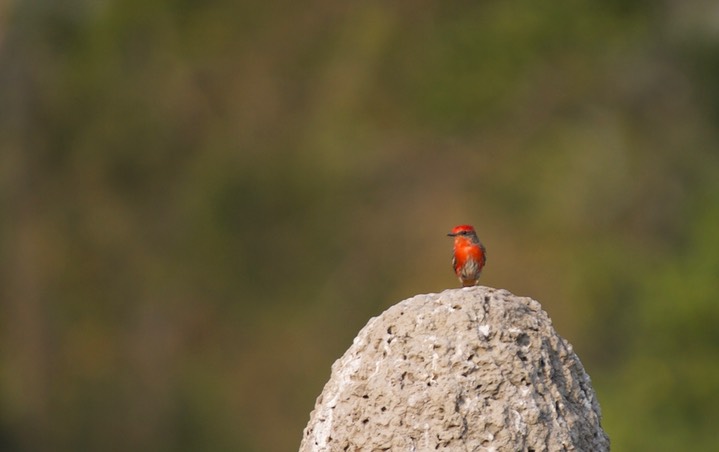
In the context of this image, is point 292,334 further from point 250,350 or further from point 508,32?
point 508,32

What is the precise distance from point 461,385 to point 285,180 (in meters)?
24.7

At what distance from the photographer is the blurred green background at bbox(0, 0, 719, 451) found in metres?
29.3

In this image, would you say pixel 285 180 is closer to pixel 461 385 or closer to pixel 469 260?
pixel 469 260

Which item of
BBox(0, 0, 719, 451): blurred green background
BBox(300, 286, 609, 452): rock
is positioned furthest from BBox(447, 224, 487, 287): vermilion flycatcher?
BBox(0, 0, 719, 451): blurred green background

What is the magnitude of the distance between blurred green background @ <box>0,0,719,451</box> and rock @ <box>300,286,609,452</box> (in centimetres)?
1976

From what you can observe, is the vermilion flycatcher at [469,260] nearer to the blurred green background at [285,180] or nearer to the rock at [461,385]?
the rock at [461,385]

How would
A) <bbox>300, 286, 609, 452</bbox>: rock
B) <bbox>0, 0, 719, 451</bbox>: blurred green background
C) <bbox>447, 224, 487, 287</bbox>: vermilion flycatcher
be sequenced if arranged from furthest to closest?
<bbox>0, 0, 719, 451</bbox>: blurred green background < <bbox>447, 224, 487, 287</bbox>: vermilion flycatcher < <bbox>300, 286, 609, 452</bbox>: rock

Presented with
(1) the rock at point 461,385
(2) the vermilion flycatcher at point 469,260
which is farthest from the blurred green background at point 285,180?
(1) the rock at point 461,385

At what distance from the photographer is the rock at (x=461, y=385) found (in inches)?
289

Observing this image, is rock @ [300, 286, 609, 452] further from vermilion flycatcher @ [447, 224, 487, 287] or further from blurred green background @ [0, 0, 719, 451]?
blurred green background @ [0, 0, 719, 451]

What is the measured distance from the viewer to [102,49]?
33344mm

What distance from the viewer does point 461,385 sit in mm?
7371

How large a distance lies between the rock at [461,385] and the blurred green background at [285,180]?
778 inches

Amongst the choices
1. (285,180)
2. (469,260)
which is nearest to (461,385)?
(469,260)
